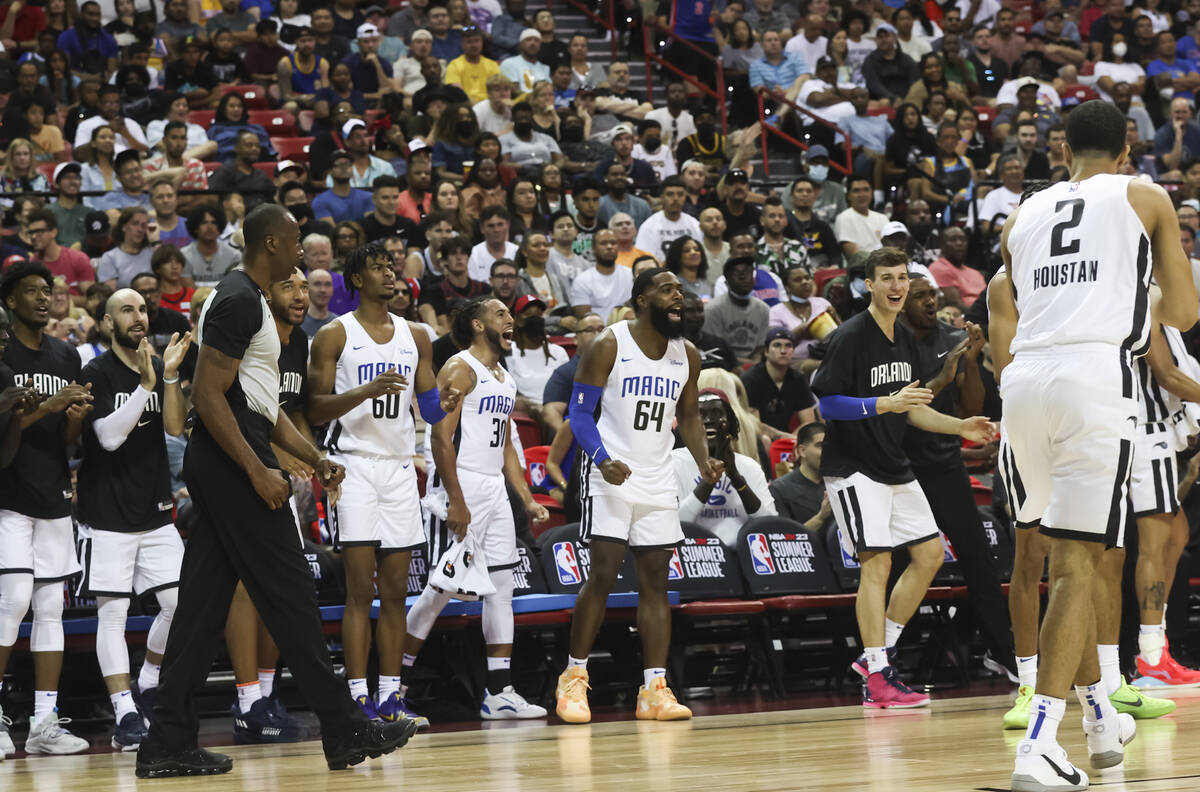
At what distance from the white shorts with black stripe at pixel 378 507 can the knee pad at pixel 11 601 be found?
1483mm

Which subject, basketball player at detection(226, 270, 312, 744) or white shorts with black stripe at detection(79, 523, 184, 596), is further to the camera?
white shorts with black stripe at detection(79, 523, 184, 596)

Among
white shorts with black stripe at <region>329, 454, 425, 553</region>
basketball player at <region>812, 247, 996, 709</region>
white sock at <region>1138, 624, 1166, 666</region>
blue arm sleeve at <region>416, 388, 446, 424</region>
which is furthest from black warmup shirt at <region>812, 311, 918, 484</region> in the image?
white shorts with black stripe at <region>329, 454, 425, 553</region>

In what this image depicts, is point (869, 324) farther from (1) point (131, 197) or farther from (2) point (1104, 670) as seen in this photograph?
(1) point (131, 197)

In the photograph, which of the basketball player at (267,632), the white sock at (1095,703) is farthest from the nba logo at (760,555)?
the white sock at (1095,703)

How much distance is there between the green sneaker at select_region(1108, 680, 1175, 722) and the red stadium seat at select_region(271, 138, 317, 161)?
10.9m

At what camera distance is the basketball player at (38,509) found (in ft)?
23.4

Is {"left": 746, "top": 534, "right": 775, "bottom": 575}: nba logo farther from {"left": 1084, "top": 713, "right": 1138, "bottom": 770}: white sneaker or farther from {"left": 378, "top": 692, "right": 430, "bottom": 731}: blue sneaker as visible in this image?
{"left": 1084, "top": 713, "right": 1138, "bottom": 770}: white sneaker

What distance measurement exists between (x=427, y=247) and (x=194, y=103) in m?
4.40

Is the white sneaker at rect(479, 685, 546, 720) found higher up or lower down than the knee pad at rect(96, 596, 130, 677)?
lower down

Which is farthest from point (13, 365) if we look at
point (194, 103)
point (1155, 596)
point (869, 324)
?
point (194, 103)

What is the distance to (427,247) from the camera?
12.9 meters

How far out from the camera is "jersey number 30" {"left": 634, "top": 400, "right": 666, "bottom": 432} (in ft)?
26.1

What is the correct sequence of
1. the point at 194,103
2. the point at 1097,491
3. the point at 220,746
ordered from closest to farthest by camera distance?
1. the point at 1097,491
2. the point at 220,746
3. the point at 194,103

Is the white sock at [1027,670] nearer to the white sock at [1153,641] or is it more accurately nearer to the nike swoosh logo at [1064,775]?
the white sock at [1153,641]
